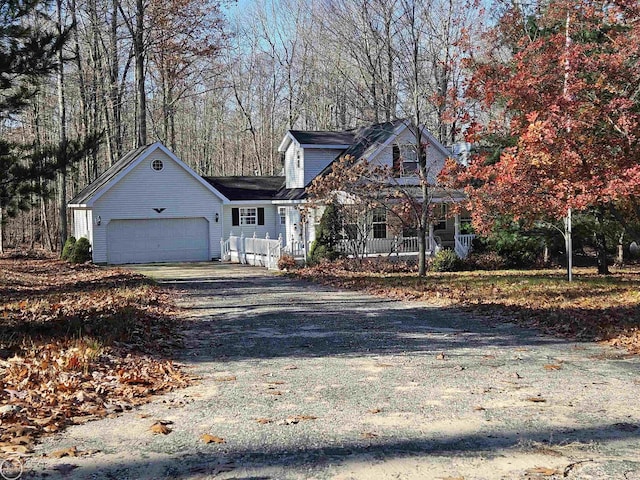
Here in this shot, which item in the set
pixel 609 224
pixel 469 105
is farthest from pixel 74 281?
pixel 609 224

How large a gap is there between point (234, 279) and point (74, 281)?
495 cm

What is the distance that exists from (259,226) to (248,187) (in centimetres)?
250

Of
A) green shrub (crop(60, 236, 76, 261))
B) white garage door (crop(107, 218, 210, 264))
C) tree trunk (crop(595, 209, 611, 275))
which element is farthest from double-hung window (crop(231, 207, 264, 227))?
tree trunk (crop(595, 209, 611, 275))

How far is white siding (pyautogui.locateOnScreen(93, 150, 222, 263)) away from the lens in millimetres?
31109

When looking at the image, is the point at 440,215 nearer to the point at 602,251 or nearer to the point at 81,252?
the point at 602,251

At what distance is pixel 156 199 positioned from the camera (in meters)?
32.0

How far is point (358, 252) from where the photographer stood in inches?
1017

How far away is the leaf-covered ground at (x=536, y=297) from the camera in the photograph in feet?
34.2

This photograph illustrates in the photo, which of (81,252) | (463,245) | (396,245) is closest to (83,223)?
(81,252)

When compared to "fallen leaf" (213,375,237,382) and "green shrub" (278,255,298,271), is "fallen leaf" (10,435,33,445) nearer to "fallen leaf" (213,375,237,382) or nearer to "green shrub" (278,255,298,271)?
"fallen leaf" (213,375,237,382)

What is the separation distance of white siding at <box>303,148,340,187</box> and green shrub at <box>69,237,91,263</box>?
1043 centimetres

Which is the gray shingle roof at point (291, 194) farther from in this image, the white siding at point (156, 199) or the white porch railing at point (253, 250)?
the white siding at point (156, 199)

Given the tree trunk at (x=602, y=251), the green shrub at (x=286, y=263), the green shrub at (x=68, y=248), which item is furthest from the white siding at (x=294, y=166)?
the tree trunk at (x=602, y=251)

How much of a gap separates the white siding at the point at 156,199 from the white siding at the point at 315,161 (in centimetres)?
486
